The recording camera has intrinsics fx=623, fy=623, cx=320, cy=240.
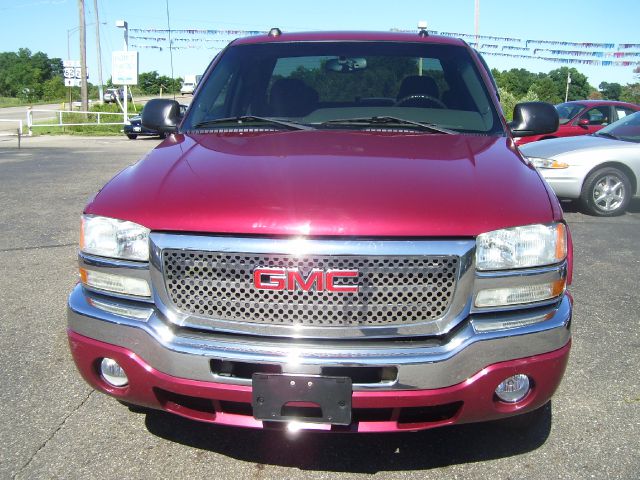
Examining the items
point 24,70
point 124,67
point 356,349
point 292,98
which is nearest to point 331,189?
point 356,349

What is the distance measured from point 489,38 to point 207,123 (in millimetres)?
32634

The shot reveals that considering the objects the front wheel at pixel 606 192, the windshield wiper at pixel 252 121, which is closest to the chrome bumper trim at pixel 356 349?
the windshield wiper at pixel 252 121

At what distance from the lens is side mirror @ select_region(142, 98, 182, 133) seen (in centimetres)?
379

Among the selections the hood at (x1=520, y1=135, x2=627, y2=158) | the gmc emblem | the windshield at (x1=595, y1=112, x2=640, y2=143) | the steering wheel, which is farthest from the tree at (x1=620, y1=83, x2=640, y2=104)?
the gmc emblem

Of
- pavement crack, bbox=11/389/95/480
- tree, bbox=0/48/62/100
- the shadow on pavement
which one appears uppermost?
tree, bbox=0/48/62/100

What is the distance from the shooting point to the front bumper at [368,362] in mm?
2178

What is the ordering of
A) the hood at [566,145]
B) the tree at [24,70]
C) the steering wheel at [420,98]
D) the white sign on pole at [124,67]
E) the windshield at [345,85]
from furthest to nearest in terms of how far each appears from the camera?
the tree at [24,70]
the white sign on pole at [124,67]
the hood at [566,145]
the steering wheel at [420,98]
the windshield at [345,85]

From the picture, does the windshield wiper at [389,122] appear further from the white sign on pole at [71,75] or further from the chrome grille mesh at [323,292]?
the white sign on pole at [71,75]

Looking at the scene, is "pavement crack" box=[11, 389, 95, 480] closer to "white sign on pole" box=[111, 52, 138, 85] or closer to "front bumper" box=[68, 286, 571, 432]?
"front bumper" box=[68, 286, 571, 432]

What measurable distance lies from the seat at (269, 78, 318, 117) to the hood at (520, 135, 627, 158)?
5.89m

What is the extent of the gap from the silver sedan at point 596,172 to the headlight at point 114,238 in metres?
7.19

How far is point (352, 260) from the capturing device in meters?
2.18

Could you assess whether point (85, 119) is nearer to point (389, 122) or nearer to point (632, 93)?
point (389, 122)

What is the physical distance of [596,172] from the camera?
8531 mm
